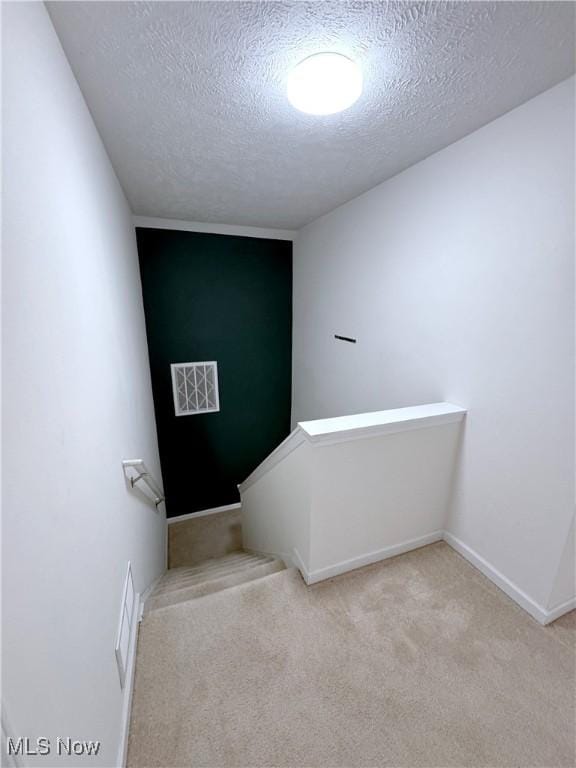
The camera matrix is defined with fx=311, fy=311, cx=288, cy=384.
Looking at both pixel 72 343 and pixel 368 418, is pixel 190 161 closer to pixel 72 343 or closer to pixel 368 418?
pixel 72 343

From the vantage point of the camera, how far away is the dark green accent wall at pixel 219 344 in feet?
10.5

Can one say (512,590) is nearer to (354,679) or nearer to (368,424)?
(354,679)

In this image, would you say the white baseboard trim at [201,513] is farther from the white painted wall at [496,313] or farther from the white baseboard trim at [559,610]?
the white baseboard trim at [559,610]

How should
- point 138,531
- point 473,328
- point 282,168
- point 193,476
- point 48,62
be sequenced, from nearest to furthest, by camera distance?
point 48,62 < point 473,328 < point 138,531 < point 282,168 < point 193,476

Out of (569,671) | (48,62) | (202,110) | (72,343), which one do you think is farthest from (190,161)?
(569,671)

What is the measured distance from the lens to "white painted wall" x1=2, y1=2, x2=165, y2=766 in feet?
1.83

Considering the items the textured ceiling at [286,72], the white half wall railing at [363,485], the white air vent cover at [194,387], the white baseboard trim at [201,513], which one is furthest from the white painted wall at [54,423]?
the white baseboard trim at [201,513]

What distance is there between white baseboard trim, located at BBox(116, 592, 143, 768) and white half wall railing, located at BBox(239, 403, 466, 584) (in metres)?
0.83

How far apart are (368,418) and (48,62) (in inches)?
66.5

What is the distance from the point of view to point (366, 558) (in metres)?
1.77

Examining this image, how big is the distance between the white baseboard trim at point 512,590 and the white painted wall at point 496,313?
1.5 inches

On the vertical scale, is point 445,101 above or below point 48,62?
above

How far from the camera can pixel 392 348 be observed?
2164 mm

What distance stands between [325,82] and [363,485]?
5.56 ft
